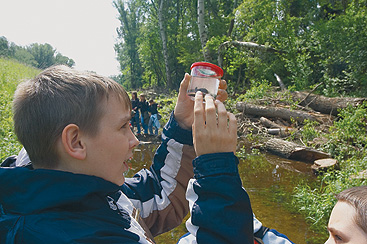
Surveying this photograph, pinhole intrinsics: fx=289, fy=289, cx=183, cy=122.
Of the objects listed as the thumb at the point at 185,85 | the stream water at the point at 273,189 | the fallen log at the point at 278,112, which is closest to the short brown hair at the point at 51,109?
the thumb at the point at 185,85

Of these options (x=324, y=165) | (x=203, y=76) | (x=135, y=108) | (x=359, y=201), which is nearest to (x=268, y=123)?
(x=324, y=165)

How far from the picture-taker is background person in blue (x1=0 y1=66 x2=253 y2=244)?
0.90 metres

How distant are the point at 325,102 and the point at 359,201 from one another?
9.55 metres

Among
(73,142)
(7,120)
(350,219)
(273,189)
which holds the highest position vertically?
(73,142)

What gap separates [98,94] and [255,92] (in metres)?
11.3

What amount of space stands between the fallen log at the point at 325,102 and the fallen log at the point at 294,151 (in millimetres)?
2762

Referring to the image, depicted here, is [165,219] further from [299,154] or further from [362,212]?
[299,154]

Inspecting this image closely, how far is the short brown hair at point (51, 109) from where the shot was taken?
99 centimetres

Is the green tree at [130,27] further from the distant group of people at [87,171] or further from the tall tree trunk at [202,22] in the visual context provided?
the distant group of people at [87,171]

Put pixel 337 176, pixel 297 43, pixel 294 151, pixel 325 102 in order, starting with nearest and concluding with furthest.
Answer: pixel 337 176 < pixel 294 151 < pixel 325 102 < pixel 297 43

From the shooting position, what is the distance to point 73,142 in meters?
1.02

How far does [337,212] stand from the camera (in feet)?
4.62

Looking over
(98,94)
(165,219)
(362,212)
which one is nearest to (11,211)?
(98,94)

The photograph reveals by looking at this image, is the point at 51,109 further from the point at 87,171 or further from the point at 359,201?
the point at 359,201
